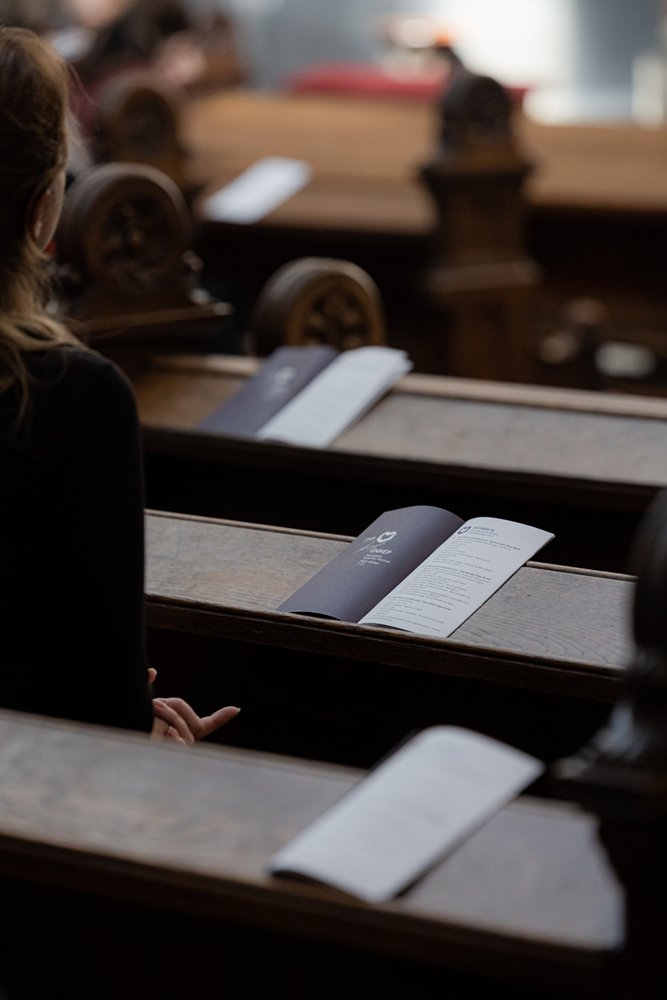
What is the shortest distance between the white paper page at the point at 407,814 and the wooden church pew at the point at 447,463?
1.15 metres

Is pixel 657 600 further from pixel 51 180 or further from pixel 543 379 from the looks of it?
pixel 543 379

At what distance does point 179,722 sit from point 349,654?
24 centimetres

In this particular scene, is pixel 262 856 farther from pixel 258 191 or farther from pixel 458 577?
pixel 258 191

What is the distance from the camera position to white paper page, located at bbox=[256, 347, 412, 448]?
7.95ft

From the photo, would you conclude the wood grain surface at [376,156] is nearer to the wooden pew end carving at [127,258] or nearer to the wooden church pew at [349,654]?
the wooden pew end carving at [127,258]

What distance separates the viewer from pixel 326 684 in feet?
6.36

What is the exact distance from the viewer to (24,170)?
138 centimetres

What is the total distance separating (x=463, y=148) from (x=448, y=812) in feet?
10.5

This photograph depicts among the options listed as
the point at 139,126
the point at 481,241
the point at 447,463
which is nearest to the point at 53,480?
the point at 447,463

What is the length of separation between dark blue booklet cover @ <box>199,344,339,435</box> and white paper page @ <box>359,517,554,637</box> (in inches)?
30.5

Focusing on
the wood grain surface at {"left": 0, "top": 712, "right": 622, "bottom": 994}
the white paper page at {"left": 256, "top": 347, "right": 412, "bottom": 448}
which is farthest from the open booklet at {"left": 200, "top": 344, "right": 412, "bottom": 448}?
the wood grain surface at {"left": 0, "top": 712, "right": 622, "bottom": 994}

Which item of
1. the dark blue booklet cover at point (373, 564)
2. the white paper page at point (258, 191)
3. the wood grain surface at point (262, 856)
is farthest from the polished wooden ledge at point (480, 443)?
the white paper page at point (258, 191)

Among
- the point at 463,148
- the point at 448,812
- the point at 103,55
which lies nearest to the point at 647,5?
the point at 103,55

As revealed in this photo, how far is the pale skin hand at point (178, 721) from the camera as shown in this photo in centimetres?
154
